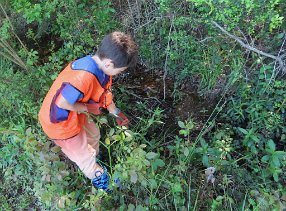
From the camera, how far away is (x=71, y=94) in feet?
7.44

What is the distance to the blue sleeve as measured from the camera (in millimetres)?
2270

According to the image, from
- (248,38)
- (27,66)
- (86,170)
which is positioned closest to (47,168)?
(86,170)

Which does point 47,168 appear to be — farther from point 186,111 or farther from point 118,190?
point 186,111

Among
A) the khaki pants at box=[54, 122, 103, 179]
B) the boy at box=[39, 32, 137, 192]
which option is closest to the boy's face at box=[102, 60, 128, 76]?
the boy at box=[39, 32, 137, 192]

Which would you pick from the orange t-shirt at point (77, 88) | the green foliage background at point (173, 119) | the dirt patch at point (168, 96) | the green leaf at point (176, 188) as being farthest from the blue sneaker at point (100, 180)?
the dirt patch at point (168, 96)

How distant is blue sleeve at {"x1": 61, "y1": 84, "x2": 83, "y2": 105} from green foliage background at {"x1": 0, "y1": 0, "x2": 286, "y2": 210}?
0.33m

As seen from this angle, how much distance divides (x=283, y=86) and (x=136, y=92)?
1.54m

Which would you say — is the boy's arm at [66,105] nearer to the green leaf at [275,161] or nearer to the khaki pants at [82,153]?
the khaki pants at [82,153]

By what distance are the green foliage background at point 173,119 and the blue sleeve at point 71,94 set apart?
1.08ft

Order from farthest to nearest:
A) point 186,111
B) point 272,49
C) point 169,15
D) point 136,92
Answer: point 136,92 → point 186,111 → point 169,15 → point 272,49

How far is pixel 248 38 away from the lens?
287 centimetres

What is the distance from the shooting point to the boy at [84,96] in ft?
7.51

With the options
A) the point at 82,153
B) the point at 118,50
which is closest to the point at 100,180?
the point at 82,153

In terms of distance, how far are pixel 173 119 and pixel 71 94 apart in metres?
1.34
